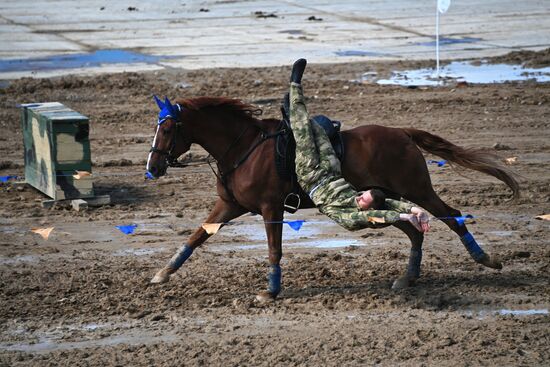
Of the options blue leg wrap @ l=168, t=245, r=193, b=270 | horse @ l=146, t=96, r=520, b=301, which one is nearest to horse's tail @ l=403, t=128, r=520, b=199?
horse @ l=146, t=96, r=520, b=301

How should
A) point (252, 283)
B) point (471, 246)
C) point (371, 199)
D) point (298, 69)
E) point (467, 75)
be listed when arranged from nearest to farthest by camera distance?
point (371, 199) < point (298, 69) < point (471, 246) < point (252, 283) < point (467, 75)

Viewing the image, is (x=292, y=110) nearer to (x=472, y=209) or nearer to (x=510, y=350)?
(x=510, y=350)

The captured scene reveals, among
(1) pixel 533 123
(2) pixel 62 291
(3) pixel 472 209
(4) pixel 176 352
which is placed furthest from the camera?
(1) pixel 533 123

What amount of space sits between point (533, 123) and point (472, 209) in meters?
4.76

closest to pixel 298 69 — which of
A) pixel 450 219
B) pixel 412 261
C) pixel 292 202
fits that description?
pixel 292 202

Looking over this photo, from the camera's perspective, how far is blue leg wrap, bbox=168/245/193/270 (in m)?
9.62

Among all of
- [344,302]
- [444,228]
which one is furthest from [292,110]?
[444,228]

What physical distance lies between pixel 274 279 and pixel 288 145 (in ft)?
3.99

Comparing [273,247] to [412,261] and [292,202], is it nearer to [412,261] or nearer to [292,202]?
[292,202]

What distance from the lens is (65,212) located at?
41.5 feet

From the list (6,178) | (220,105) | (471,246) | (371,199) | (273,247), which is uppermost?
(220,105)

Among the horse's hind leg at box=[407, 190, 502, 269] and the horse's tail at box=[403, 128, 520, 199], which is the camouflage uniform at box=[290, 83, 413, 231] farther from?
the horse's tail at box=[403, 128, 520, 199]

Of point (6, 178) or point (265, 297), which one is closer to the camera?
point (265, 297)

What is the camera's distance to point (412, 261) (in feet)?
32.1
